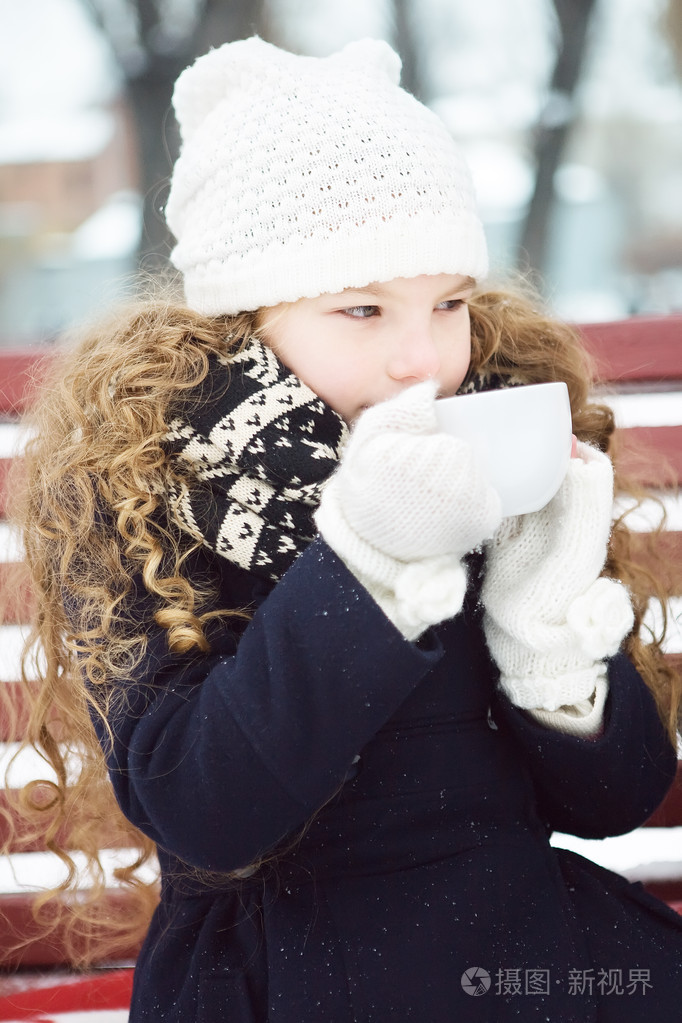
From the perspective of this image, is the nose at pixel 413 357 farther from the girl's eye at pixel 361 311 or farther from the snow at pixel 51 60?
the snow at pixel 51 60

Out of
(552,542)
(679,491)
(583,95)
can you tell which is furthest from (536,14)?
(552,542)

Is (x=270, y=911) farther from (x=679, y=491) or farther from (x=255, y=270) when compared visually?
(x=679, y=491)

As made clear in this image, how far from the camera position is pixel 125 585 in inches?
38.3

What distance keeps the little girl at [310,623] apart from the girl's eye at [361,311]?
0.02 m

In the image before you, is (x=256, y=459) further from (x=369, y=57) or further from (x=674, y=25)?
(x=674, y=25)

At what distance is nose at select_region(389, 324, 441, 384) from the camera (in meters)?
0.97

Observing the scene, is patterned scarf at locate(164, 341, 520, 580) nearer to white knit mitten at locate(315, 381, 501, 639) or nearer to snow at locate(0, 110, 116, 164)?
white knit mitten at locate(315, 381, 501, 639)

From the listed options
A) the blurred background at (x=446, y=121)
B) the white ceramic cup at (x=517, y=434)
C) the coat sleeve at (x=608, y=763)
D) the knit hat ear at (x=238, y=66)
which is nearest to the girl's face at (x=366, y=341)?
the white ceramic cup at (x=517, y=434)

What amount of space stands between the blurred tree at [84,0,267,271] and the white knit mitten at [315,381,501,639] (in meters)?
1.02

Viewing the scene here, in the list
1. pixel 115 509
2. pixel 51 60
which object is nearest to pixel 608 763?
pixel 115 509

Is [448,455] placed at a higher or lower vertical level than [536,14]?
lower

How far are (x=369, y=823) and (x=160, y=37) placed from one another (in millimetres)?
1407

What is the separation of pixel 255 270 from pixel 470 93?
36.9 inches

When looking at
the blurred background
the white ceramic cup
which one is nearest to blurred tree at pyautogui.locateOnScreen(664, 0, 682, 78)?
the blurred background
